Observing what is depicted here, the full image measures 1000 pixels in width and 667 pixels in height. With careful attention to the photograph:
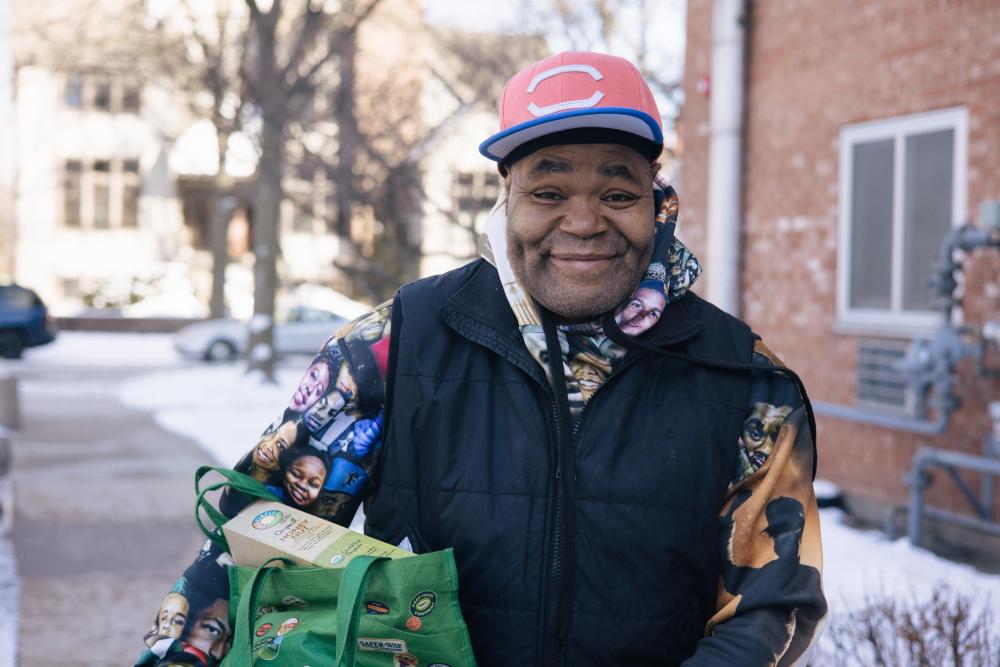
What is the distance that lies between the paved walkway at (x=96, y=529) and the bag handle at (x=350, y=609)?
3.88 m

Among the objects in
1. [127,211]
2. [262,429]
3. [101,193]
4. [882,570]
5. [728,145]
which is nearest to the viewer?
[882,570]

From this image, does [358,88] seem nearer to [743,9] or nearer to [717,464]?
[743,9]

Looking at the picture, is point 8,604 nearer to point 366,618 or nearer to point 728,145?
point 366,618

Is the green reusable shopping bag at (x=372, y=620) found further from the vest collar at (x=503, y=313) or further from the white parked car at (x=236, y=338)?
the white parked car at (x=236, y=338)

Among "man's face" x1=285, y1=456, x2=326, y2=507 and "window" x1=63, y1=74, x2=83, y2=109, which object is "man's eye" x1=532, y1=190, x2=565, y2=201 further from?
"window" x1=63, y1=74, x2=83, y2=109

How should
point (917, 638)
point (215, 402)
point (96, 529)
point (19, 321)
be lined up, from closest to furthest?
point (917, 638) → point (96, 529) → point (215, 402) → point (19, 321)

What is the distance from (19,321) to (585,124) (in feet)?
71.6

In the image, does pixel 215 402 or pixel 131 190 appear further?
pixel 131 190

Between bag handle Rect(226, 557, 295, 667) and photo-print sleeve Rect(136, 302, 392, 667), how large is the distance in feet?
0.49

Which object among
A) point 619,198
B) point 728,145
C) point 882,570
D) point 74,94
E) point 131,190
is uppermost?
point 74,94

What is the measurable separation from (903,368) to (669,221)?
492cm

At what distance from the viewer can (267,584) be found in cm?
195

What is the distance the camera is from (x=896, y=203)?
7.48 meters

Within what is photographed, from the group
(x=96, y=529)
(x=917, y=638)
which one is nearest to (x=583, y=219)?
(x=917, y=638)
